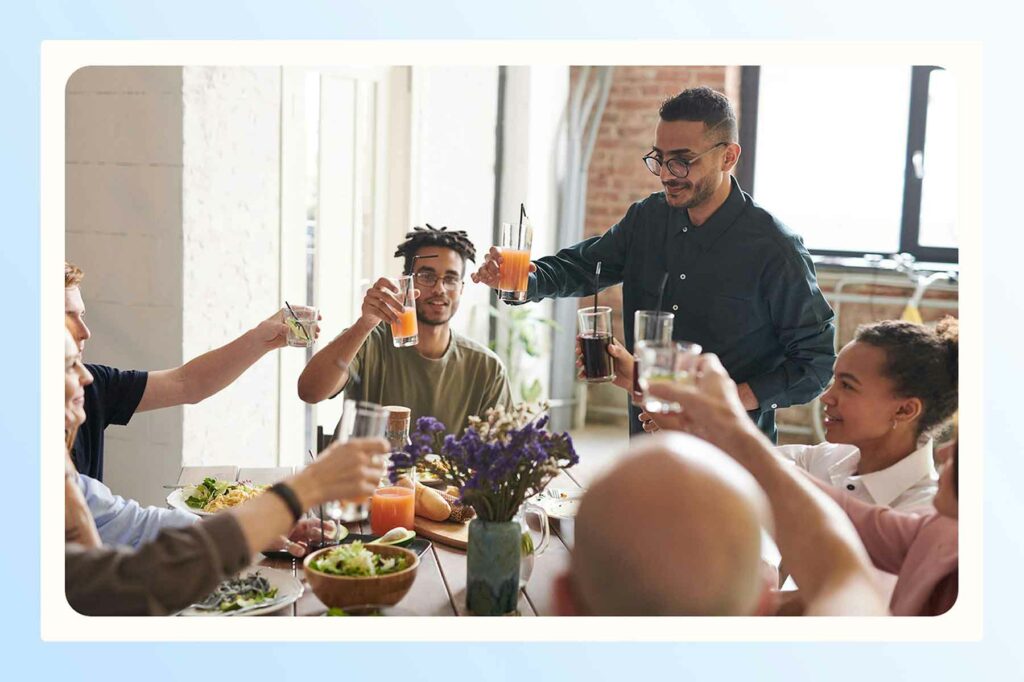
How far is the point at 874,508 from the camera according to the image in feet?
6.17

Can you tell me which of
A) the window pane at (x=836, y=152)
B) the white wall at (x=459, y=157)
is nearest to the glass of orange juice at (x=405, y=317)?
the white wall at (x=459, y=157)

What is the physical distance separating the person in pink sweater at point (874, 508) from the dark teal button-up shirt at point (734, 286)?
0.85 metres

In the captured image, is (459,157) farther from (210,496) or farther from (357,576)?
(357,576)

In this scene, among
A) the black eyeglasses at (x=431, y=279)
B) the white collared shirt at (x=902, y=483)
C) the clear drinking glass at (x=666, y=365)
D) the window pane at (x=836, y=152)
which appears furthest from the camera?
the window pane at (x=836, y=152)

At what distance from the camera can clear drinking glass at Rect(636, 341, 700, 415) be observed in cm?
160

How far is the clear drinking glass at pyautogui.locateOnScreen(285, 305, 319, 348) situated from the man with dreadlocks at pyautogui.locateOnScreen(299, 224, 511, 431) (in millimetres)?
494

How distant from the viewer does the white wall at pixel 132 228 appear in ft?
11.3

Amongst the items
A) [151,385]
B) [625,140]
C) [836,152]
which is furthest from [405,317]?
[836,152]

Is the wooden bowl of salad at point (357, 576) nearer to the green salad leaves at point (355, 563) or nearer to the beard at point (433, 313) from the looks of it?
the green salad leaves at point (355, 563)

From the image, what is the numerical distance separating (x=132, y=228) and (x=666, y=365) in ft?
7.95

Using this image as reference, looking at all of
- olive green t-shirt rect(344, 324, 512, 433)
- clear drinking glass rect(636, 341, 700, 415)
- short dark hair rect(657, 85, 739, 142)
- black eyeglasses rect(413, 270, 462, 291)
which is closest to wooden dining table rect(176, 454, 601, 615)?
clear drinking glass rect(636, 341, 700, 415)

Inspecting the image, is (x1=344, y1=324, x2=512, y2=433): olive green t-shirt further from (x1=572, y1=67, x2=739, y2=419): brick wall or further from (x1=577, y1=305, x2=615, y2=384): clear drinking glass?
(x1=572, y1=67, x2=739, y2=419): brick wall

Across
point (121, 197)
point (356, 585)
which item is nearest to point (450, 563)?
point (356, 585)
